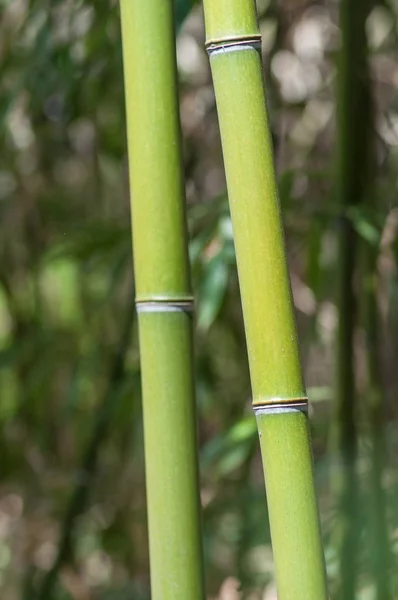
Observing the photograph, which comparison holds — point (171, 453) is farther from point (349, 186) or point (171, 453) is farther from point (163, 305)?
point (349, 186)

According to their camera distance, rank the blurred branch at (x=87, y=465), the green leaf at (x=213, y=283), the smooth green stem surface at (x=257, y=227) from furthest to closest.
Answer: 1. the blurred branch at (x=87, y=465)
2. the green leaf at (x=213, y=283)
3. the smooth green stem surface at (x=257, y=227)

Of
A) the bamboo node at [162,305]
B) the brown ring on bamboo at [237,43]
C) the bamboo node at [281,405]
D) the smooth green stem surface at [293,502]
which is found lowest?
the smooth green stem surface at [293,502]

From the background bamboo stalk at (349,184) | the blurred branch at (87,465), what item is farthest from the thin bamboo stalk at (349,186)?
the blurred branch at (87,465)

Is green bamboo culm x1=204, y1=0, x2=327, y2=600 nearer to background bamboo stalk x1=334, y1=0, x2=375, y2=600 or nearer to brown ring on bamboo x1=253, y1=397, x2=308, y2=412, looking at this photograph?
brown ring on bamboo x1=253, y1=397, x2=308, y2=412

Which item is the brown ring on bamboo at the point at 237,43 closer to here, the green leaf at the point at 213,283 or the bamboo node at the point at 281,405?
the bamboo node at the point at 281,405

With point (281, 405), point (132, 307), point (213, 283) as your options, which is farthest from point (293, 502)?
point (132, 307)

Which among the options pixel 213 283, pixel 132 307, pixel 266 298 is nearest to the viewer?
pixel 266 298

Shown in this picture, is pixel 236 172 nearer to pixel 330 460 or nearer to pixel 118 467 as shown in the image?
pixel 330 460
